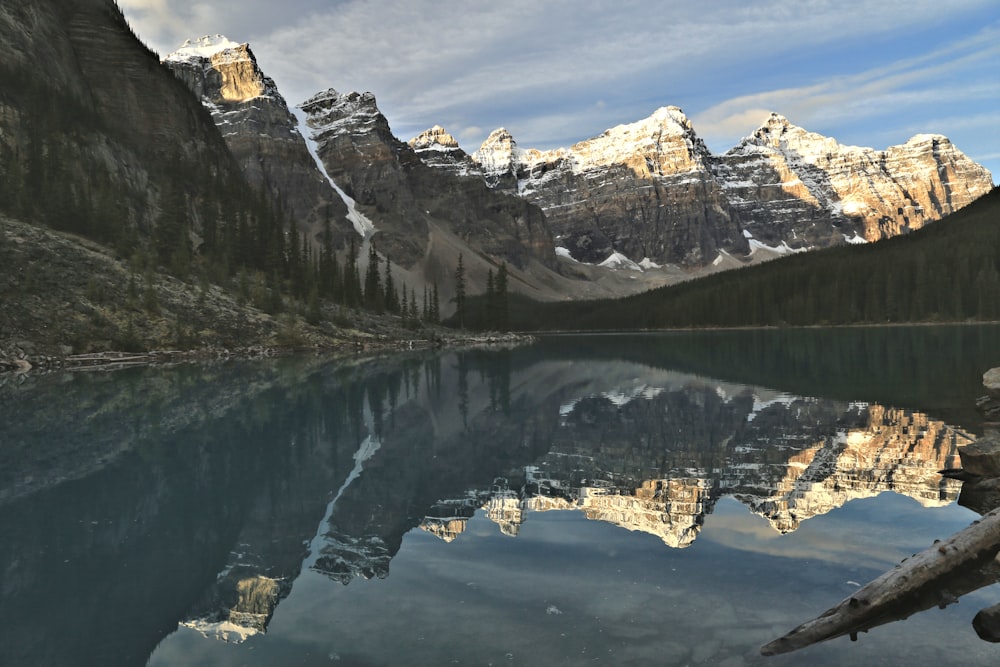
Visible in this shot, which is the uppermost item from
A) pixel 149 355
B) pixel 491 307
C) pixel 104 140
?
pixel 104 140

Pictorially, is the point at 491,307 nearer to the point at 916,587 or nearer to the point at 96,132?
the point at 96,132

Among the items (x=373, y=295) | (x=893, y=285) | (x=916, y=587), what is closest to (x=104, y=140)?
(x=373, y=295)

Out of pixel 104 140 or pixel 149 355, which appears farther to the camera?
pixel 104 140

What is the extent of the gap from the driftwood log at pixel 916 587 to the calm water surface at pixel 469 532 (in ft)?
0.88

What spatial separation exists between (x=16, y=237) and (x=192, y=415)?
5775 cm

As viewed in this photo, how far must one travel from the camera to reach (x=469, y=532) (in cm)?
1516

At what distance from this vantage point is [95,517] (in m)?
16.2

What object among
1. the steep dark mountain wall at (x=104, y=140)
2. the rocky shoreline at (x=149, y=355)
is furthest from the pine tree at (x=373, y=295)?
the rocky shoreline at (x=149, y=355)

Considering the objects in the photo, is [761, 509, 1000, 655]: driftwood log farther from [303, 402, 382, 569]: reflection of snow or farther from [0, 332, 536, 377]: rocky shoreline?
[0, 332, 536, 377]: rocky shoreline

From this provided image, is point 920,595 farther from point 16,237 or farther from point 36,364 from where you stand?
point 16,237

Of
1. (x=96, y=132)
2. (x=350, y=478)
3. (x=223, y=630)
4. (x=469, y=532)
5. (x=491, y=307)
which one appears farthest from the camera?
(x=491, y=307)

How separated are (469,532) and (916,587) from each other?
869cm

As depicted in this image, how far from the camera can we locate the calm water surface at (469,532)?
31.5 ft

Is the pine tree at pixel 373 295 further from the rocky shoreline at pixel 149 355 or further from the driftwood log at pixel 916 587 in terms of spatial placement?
the driftwood log at pixel 916 587
